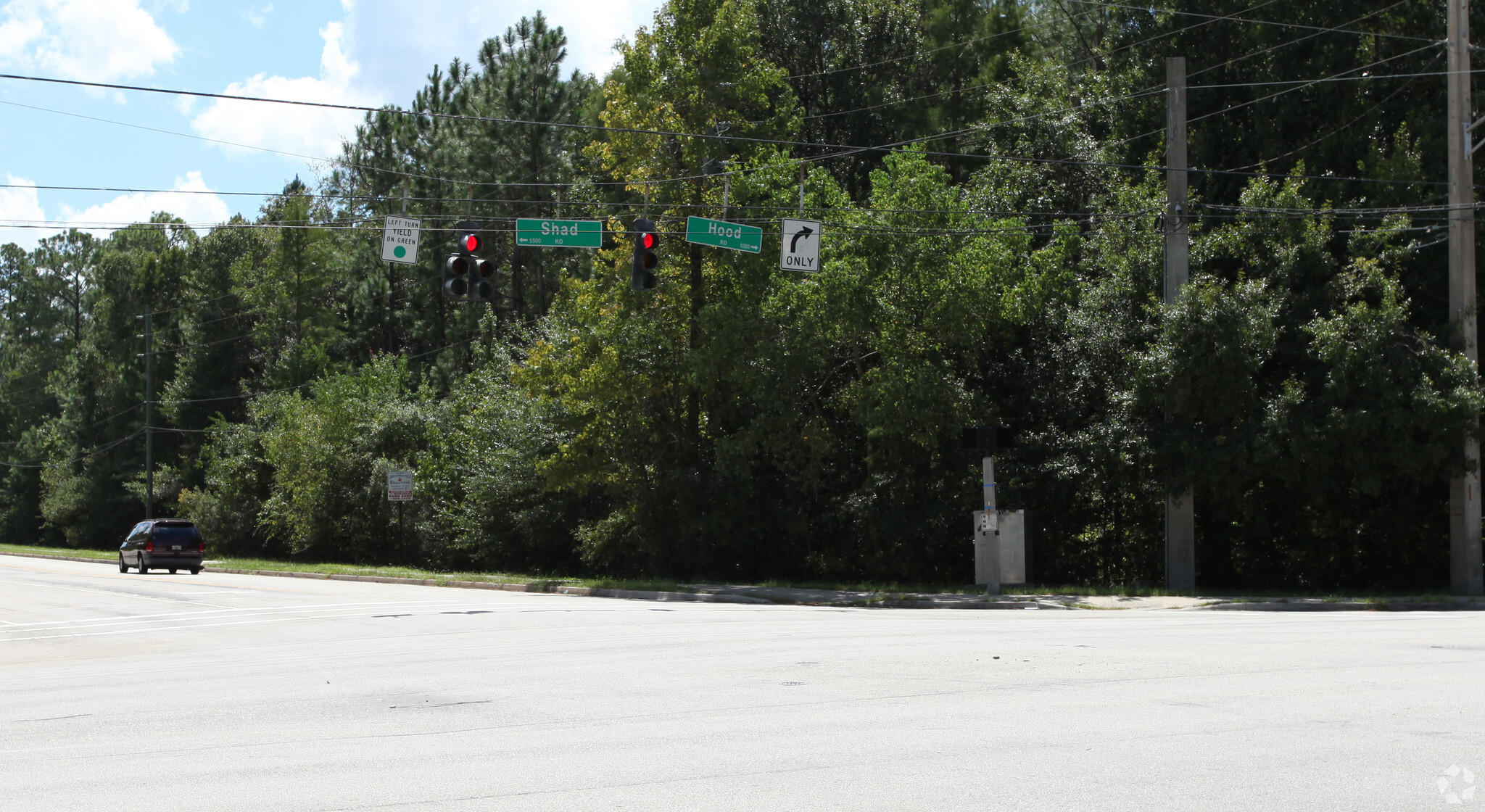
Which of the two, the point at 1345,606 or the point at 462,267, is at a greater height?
the point at 462,267

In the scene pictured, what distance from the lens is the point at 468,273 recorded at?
799 inches

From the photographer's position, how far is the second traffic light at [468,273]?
19547mm

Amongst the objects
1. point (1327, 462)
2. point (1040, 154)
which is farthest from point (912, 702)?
point (1040, 154)

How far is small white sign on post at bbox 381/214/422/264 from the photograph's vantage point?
818 inches

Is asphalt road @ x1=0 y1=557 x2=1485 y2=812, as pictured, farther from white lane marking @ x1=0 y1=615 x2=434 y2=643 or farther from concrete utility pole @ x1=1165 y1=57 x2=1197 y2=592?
concrete utility pole @ x1=1165 y1=57 x2=1197 y2=592

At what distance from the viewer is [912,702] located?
989 cm

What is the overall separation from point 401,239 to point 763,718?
46.5 feet

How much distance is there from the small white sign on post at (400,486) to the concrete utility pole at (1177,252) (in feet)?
78.2

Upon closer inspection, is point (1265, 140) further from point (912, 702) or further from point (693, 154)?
point (912, 702)

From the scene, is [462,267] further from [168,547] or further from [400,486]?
[168,547]

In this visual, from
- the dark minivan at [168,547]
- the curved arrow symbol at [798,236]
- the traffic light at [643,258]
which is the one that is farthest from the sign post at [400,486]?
the traffic light at [643,258]

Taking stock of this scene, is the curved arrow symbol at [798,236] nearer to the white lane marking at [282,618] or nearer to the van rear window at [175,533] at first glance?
the white lane marking at [282,618]

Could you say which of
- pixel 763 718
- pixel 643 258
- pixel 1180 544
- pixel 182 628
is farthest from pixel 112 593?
pixel 763 718

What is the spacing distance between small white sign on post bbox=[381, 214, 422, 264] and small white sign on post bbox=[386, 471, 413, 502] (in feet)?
62.6
